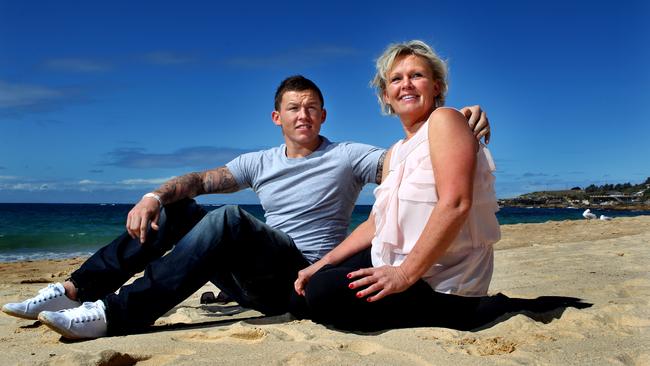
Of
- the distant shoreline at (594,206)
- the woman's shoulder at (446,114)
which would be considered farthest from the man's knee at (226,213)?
the distant shoreline at (594,206)

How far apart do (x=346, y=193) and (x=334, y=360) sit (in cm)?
135

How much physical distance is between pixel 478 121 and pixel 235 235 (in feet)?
4.53

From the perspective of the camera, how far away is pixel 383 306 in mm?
2748

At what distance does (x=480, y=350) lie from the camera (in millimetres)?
2463

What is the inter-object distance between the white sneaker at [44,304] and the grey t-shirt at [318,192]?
49.7 inches

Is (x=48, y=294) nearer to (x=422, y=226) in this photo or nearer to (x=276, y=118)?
(x=276, y=118)

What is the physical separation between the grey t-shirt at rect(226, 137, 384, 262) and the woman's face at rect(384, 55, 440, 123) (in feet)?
1.82

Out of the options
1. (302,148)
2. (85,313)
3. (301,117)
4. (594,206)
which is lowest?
(85,313)

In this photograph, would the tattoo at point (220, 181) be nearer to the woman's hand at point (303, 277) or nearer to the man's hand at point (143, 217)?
the man's hand at point (143, 217)

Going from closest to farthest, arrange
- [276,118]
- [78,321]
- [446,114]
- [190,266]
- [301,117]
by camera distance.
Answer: [446,114], [78,321], [190,266], [301,117], [276,118]

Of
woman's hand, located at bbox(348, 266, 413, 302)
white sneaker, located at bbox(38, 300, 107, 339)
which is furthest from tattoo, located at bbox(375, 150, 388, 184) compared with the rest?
white sneaker, located at bbox(38, 300, 107, 339)

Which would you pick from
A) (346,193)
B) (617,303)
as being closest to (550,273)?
(617,303)

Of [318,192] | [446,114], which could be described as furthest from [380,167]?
[446,114]

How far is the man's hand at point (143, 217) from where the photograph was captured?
3.18 meters
